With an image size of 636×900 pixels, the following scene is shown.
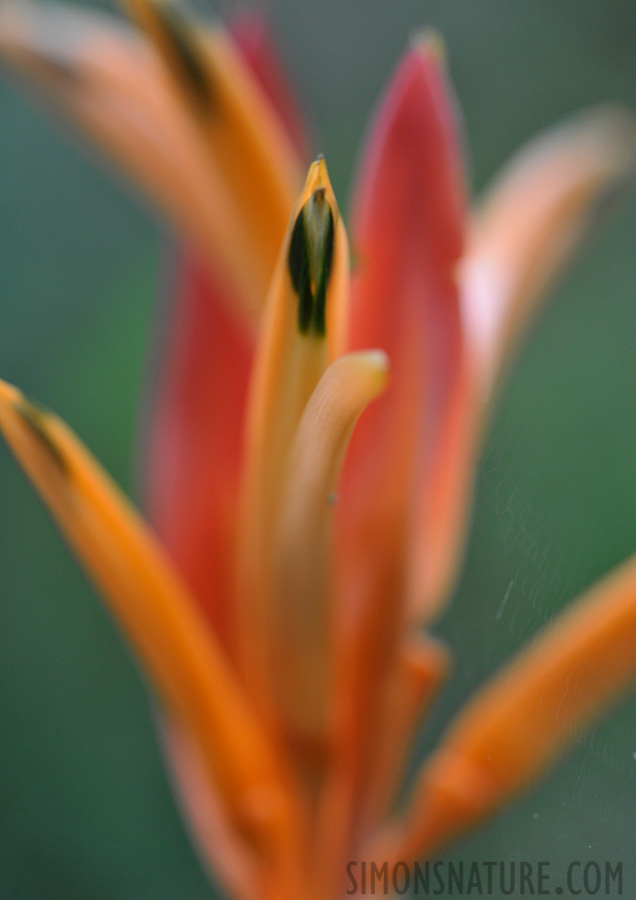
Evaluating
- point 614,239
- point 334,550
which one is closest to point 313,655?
point 334,550

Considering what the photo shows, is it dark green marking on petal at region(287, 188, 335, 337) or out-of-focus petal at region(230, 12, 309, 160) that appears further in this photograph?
out-of-focus petal at region(230, 12, 309, 160)

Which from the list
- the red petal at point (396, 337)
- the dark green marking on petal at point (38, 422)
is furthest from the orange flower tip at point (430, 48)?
the dark green marking on petal at point (38, 422)

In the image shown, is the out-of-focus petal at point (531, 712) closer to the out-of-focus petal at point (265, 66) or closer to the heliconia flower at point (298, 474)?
the heliconia flower at point (298, 474)

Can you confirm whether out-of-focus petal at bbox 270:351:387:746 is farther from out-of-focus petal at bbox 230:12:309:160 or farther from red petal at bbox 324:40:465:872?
out-of-focus petal at bbox 230:12:309:160

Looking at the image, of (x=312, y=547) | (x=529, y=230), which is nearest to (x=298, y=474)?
(x=312, y=547)

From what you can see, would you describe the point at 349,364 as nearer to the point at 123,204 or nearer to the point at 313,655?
the point at 313,655

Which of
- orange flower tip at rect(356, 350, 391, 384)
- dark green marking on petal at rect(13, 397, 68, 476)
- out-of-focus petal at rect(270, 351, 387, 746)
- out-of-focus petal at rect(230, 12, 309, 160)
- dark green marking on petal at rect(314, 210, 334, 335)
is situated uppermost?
out-of-focus petal at rect(230, 12, 309, 160)

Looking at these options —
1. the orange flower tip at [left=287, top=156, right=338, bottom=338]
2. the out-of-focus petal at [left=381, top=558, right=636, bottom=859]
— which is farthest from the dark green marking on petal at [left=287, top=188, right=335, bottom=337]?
the out-of-focus petal at [left=381, top=558, right=636, bottom=859]

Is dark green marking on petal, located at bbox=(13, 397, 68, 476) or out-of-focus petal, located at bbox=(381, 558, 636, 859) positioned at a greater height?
dark green marking on petal, located at bbox=(13, 397, 68, 476)
